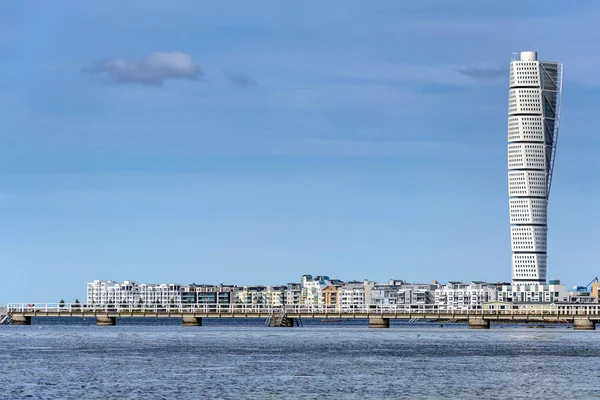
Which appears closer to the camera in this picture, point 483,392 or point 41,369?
point 483,392

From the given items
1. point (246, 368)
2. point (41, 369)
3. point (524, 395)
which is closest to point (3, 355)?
point (41, 369)

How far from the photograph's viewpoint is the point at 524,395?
77.0m

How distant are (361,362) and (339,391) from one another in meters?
27.9

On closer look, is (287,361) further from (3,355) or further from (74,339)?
(74,339)

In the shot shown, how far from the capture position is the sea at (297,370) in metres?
78.8

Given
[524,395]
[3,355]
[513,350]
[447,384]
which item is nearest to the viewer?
[524,395]

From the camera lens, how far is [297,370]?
96938mm

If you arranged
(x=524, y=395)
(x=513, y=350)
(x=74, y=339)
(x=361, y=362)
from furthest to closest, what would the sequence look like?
(x=74, y=339), (x=513, y=350), (x=361, y=362), (x=524, y=395)

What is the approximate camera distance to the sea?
78750 mm

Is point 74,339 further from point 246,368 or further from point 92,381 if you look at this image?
point 92,381

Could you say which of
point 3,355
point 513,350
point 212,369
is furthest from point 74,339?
point 212,369

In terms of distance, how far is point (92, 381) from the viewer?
283 ft

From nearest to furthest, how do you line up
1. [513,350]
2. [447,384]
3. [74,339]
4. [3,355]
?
[447,384] → [3,355] → [513,350] → [74,339]

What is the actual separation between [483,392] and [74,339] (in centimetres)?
8872
